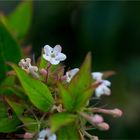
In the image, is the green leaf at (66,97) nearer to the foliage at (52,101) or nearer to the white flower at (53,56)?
the foliage at (52,101)

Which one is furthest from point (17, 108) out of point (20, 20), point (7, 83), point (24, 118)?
point (20, 20)

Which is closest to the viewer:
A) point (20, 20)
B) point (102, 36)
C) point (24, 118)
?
point (24, 118)

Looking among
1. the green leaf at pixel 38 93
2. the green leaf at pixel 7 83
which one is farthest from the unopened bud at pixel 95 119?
the green leaf at pixel 7 83

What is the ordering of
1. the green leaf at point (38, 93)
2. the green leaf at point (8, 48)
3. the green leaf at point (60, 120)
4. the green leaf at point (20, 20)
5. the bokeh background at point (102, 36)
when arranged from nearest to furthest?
the green leaf at point (60, 120) < the green leaf at point (38, 93) < the green leaf at point (8, 48) < the green leaf at point (20, 20) < the bokeh background at point (102, 36)

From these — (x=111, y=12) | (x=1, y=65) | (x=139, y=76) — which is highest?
(x=111, y=12)

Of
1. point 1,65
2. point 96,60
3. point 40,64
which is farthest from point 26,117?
point 96,60

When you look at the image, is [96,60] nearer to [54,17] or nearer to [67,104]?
[54,17]

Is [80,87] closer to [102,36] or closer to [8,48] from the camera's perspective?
[8,48]
